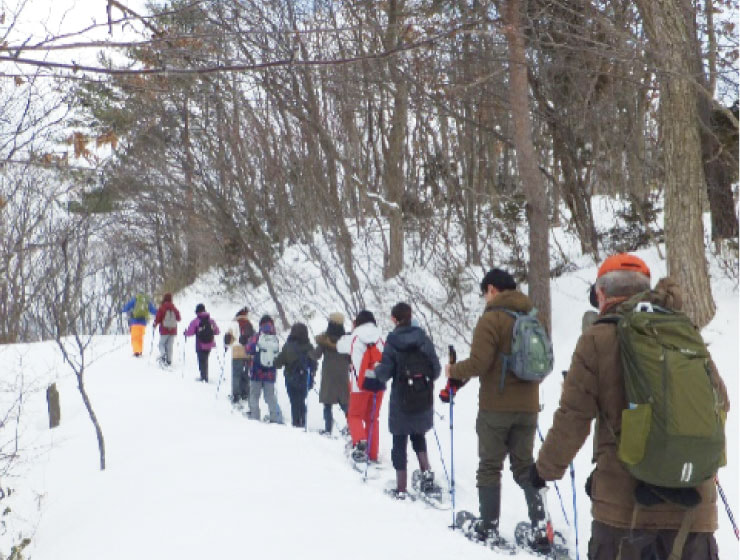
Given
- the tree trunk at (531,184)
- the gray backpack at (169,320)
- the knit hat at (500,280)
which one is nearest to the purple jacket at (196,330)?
the gray backpack at (169,320)

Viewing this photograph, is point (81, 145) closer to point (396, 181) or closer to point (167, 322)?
point (167, 322)

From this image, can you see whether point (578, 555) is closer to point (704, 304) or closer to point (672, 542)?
point (672, 542)

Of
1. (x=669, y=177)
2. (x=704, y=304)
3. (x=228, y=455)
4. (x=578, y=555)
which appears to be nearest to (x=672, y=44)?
(x=669, y=177)

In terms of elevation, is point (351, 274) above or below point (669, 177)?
below

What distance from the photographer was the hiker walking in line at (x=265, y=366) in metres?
11.9

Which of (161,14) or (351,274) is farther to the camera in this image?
(351,274)

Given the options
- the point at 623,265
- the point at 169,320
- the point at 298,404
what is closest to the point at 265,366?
the point at 298,404

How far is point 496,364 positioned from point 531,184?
19.1 feet

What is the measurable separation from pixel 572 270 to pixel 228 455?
7.96m

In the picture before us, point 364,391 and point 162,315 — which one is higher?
point 162,315

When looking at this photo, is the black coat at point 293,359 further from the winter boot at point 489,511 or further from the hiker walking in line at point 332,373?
the winter boot at point 489,511

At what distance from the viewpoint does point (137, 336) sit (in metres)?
18.9

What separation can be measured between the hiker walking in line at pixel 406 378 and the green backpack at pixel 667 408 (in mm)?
3734

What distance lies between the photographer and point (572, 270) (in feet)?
46.0
